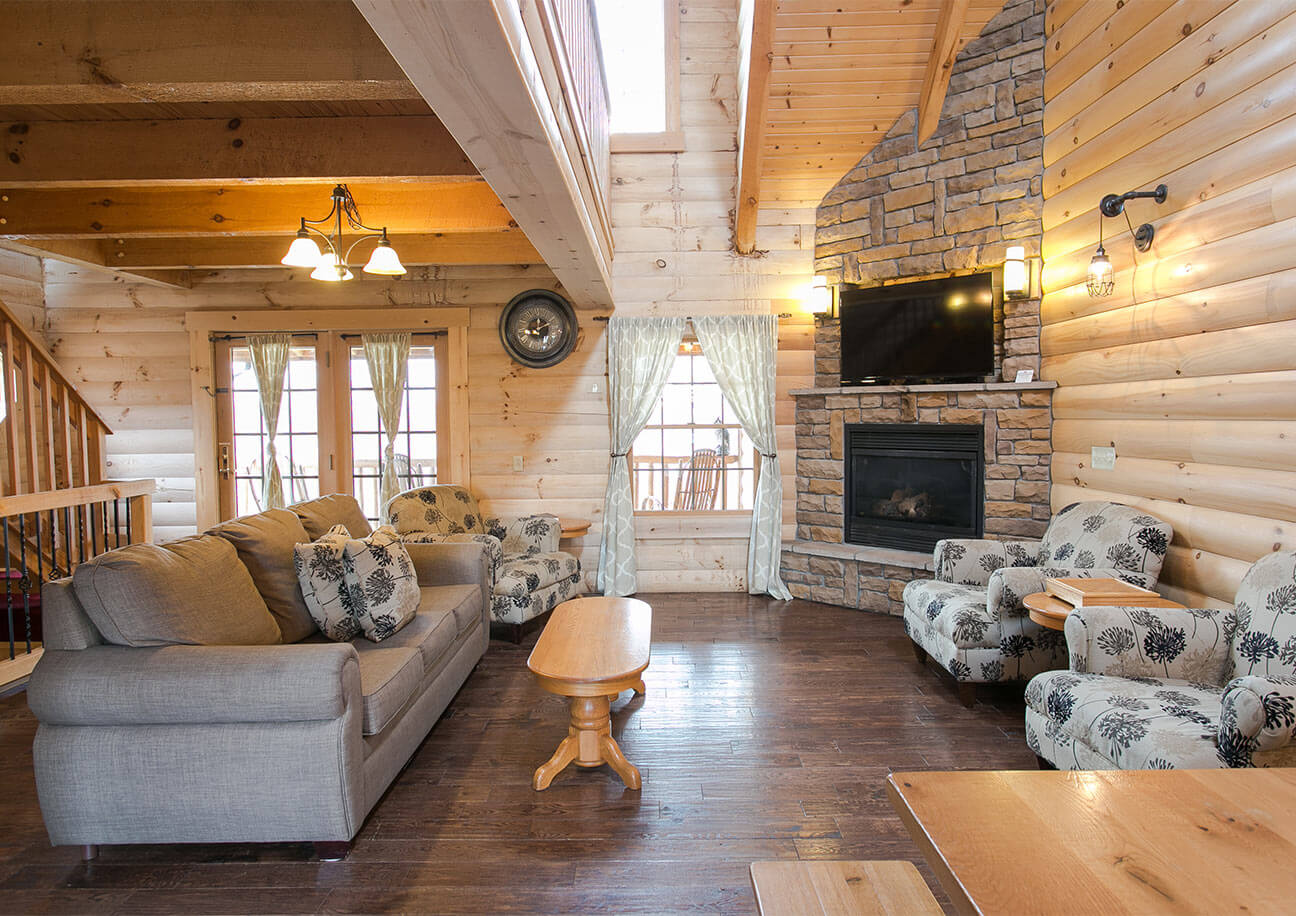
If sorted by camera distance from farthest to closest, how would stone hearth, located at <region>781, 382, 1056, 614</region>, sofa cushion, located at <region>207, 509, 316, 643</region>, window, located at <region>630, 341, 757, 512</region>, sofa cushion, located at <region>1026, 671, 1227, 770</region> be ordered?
window, located at <region>630, 341, 757, 512</region> < stone hearth, located at <region>781, 382, 1056, 614</region> < sofa cushion, located at <region>207, 509, 316, 643</region> < sofa cushion, located at <region>1026, 671, 1227, 770</region>

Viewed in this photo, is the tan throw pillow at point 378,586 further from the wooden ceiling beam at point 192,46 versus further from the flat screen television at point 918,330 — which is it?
the flat screen television at point 918,330

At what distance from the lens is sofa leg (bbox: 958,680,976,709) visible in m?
3.25

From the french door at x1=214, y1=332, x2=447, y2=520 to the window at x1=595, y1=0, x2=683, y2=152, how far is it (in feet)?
7.41

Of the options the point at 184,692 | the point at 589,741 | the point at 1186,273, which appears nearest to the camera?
the point at 184,692

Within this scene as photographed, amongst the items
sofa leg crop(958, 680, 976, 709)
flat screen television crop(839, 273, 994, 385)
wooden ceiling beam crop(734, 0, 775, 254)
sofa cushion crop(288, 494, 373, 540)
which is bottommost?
sofa leg crop(958, 680, 976, 709)

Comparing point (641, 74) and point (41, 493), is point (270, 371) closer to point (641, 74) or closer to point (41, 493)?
point (41, 493)

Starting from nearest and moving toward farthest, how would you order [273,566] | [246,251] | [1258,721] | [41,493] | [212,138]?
[1258,721] < [273,566] < [212,138] < [41,493] < [246,251]

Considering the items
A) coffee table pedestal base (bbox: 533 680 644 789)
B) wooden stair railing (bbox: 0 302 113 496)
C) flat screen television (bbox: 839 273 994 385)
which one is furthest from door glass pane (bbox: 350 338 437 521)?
coffee table pedestal base (bbox: 533 680 644 789)

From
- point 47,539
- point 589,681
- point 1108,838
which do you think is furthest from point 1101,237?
point 47,539

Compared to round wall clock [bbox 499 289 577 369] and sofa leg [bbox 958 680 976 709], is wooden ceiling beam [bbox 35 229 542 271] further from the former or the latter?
sofa leg [bbox 958 680 976 709]

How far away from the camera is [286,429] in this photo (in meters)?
5.61

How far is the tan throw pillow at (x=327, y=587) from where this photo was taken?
2.80m

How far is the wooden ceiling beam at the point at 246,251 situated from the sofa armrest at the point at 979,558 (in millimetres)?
3284

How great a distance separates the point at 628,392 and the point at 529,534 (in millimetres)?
1324
